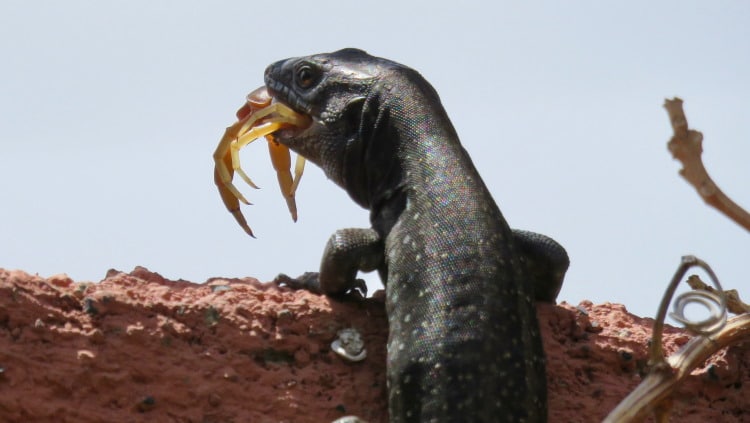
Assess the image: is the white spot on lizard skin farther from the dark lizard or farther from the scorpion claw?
the scorpion claw

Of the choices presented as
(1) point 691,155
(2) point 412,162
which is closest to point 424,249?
(2) point 412,162

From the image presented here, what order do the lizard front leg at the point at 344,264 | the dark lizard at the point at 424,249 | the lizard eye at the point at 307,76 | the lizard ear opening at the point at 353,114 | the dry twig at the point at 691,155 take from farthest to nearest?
the lizard eye at the point at 307,76 → the lizard ear opening at the point at 353,114 → the lizard front leg at the point at 344,264 → the dark lizard at the point at 424,249 → the dry twig at the point at 691,155

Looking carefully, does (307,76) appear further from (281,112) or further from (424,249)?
(424,249)

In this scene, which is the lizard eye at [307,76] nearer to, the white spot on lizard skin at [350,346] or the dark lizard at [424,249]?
the dark lizard at [424,249]

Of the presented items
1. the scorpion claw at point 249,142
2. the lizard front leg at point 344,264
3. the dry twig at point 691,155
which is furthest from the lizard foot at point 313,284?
A: the dry twig at point 691,155

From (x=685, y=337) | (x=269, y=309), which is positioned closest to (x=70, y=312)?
(x=269, y=309)

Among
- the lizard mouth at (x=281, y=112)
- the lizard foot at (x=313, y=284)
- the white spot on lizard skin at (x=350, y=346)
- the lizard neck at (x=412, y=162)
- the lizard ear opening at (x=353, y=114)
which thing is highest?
the lizard mouth at (x=281, y=112)

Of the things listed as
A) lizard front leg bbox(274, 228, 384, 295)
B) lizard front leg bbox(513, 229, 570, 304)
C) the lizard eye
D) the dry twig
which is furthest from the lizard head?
the dry twig
